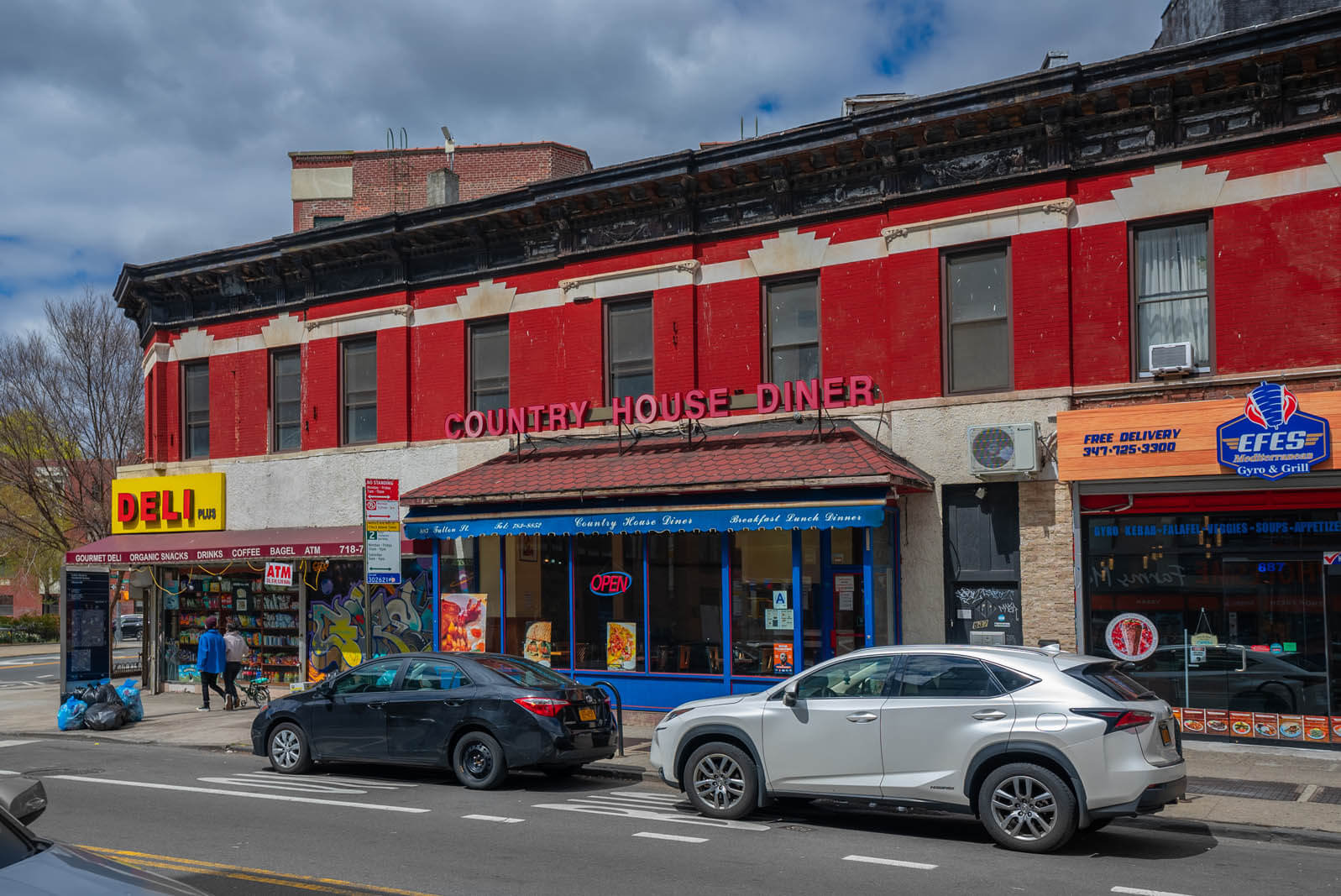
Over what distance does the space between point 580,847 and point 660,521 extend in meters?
7.54

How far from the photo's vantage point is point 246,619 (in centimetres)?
2358

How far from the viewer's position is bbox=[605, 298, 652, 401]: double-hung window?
1922cm

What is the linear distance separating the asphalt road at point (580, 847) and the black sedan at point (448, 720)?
384mm

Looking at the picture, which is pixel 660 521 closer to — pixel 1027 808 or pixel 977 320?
pixel 977 320

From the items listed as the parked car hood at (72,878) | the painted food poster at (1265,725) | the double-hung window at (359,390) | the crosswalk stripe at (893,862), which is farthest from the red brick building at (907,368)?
the parked car hood at (72,878)

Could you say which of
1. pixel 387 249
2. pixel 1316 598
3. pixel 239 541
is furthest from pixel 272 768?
pixel 1316 598

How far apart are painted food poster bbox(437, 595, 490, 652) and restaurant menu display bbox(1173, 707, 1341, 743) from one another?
409 inches

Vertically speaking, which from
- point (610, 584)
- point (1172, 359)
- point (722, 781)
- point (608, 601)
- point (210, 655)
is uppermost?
point (1172, 359)

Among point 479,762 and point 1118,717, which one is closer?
point 1118,717

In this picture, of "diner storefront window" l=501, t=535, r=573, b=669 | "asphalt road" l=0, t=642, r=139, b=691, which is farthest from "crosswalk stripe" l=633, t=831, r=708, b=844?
"asphalt road" l=0, t=642, r=139, b=691

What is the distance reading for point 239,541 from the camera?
73.3 ft

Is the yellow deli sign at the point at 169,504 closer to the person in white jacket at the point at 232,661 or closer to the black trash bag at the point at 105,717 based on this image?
the person in white jacket at the point at 232,661

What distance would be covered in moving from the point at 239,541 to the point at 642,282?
9454mm

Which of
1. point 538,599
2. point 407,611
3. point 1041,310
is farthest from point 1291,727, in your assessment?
point 407,611
